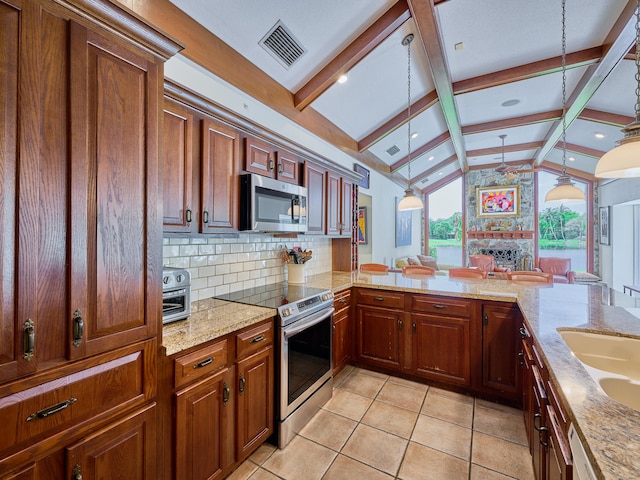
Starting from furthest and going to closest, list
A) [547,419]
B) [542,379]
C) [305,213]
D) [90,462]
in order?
[305,213] → [542,379] → [547,419] → [90,462]

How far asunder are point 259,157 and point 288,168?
370 millimetres

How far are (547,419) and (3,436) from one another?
1.94 m

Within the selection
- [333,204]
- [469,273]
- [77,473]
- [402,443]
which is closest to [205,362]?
[77,473]

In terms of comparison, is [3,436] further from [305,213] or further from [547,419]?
[305,213]

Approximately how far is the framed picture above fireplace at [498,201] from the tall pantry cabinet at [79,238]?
366 inches

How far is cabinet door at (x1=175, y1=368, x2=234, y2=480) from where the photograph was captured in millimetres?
1420

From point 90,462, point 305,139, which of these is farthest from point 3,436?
point 305,139

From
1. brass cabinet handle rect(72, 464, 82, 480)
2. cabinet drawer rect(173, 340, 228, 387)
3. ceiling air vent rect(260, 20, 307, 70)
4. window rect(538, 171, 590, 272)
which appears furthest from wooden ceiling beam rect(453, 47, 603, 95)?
window rect(538, 171, 590, 272)

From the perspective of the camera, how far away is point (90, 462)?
3.62ft

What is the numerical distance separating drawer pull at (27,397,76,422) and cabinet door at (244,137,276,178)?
162cm

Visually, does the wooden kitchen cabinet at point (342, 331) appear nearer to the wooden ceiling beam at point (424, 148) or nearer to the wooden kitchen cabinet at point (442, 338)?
the wooden kitchen cabinet at point (442, 338)

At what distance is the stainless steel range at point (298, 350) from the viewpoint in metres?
1.99

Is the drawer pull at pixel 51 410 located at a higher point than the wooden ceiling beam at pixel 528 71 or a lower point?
lower

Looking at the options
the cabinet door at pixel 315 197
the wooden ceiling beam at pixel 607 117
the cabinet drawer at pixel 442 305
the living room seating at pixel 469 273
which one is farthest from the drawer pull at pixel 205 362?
the wooden ceiling beam at pixel 607 117
